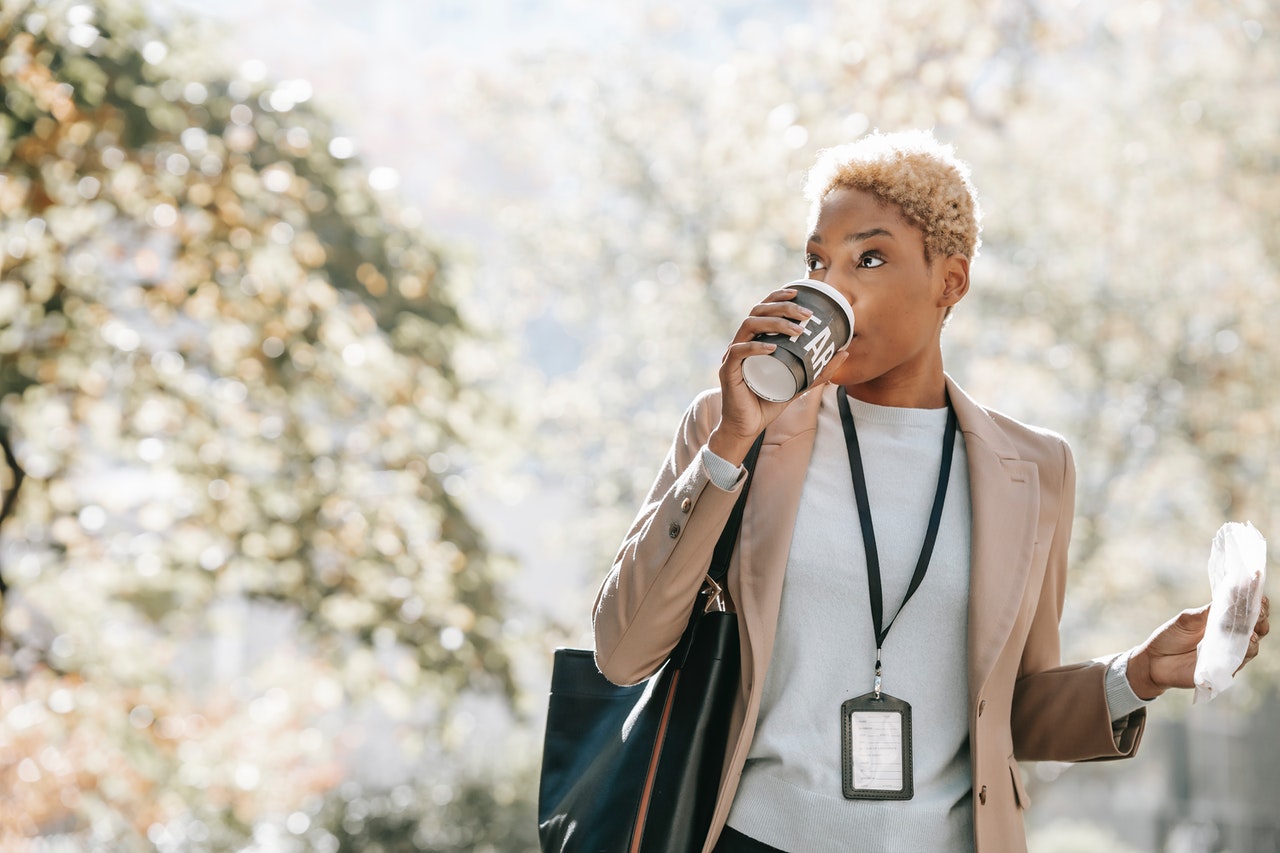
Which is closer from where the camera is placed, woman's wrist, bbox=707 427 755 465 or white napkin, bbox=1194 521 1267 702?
white napkin, bbox=1194 521 1267 702

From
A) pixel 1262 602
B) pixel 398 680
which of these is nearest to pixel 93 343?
pixel 398 680

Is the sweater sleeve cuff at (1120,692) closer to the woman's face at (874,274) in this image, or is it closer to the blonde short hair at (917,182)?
the woman's face at (874,274)

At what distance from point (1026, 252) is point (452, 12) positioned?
53.2 meters

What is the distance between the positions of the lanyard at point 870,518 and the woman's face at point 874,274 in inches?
4.2

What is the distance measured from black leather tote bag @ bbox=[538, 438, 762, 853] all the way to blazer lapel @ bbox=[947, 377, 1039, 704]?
14.3 inches

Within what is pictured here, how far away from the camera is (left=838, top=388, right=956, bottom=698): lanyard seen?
1972 mm

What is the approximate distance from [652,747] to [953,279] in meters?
0.90

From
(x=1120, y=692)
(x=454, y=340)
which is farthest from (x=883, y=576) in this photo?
(x=454, y=340)

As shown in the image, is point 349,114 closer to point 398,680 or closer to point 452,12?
point 398,680

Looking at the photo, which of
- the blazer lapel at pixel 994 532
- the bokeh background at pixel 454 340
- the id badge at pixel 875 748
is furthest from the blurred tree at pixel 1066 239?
the id badge at pixel 875 748

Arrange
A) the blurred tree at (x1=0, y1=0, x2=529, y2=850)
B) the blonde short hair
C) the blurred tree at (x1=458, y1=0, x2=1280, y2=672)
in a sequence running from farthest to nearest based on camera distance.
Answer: the blurred tree at (x1=458, y1=0, x2=1280, y2=672) < the blurred tree at (x1=0, y1=0, x2=529, y2=850) < the blonde short hair

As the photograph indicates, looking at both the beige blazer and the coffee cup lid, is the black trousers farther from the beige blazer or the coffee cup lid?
the coffee cup lid

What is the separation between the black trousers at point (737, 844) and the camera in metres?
1.91

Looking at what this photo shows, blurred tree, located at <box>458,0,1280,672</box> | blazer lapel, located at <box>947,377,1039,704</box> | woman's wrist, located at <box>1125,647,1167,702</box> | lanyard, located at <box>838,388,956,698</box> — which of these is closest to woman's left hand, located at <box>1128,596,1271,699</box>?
woman's wrist, located at <box>1125,647,1167,702</box>
